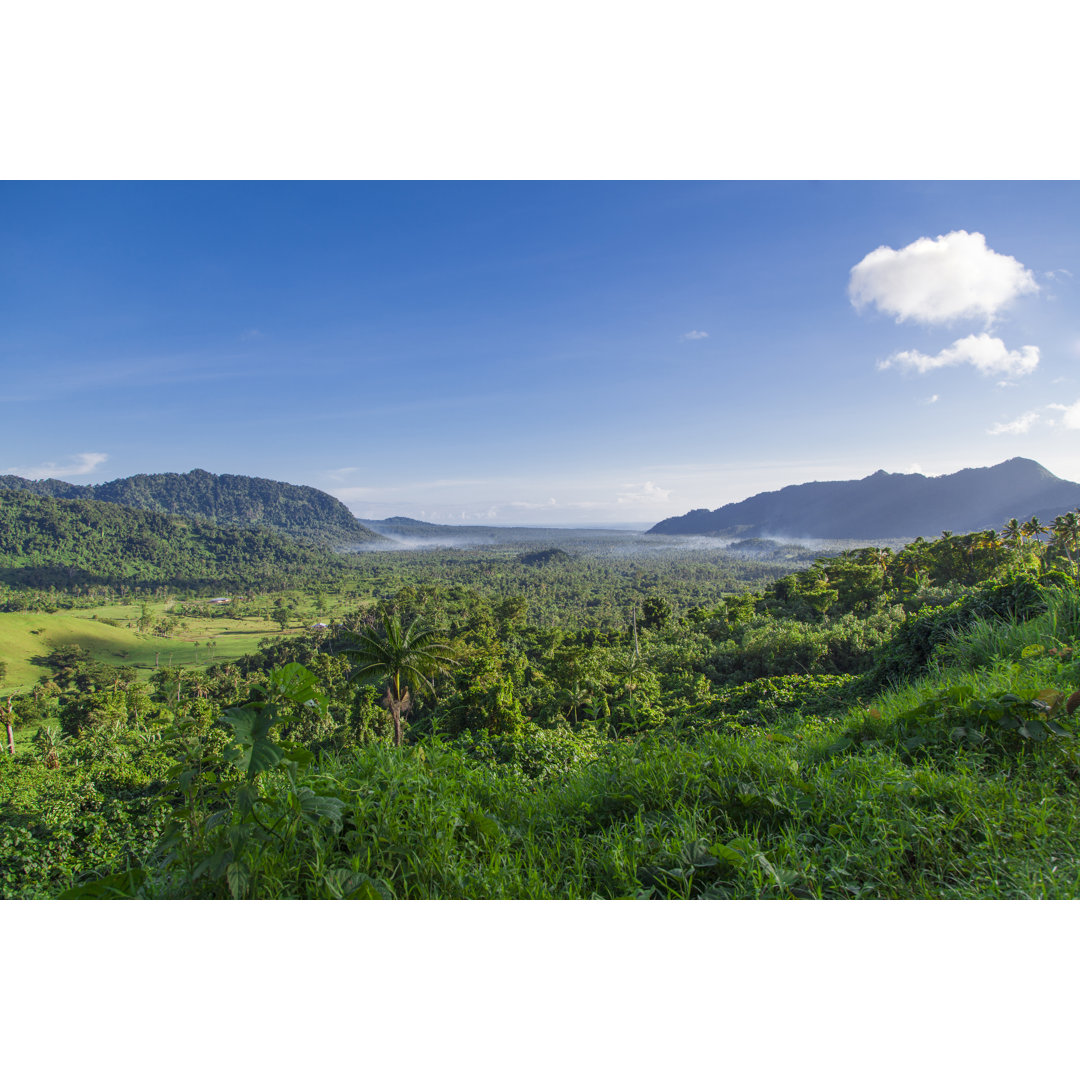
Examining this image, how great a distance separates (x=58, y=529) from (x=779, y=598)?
184757 millimetres

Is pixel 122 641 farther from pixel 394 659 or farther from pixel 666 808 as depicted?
pixel 666 808

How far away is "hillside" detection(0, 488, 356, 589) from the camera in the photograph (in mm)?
126438

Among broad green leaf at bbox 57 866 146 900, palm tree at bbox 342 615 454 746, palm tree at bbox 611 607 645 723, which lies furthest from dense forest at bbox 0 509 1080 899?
palm tree at bbox 611 607 645 723

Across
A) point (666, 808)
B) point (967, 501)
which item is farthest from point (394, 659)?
point (967, 501)

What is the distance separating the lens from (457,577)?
134500 mm

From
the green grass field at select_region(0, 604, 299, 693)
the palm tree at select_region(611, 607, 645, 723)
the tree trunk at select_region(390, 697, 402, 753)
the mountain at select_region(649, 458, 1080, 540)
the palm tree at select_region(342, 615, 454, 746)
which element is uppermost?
the mountain at select_region(649, 458, 1080, 540)

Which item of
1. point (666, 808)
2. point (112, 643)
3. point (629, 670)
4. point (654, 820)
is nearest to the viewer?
point (654, 820)

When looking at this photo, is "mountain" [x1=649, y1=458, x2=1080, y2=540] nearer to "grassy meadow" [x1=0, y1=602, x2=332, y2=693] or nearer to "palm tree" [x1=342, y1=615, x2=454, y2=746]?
"palm tree" [x1=342, y1=615, x2=454, y2=746]

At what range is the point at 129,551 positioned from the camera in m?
144

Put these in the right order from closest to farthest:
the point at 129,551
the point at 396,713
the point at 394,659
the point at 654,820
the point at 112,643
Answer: the point at 654,820
the point at 396,713
the point at 394,659
the point at 112,643
the point at 129,551

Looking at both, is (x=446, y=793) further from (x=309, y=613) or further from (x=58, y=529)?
(x=58, y=529)

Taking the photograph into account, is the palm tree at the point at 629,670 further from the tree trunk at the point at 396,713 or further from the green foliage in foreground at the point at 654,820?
the green foliage in foreground at the point at 654,820

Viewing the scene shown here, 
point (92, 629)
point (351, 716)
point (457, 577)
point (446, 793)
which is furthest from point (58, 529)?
point (446, 793)

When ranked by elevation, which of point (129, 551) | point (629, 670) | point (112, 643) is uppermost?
point (129, 551)
